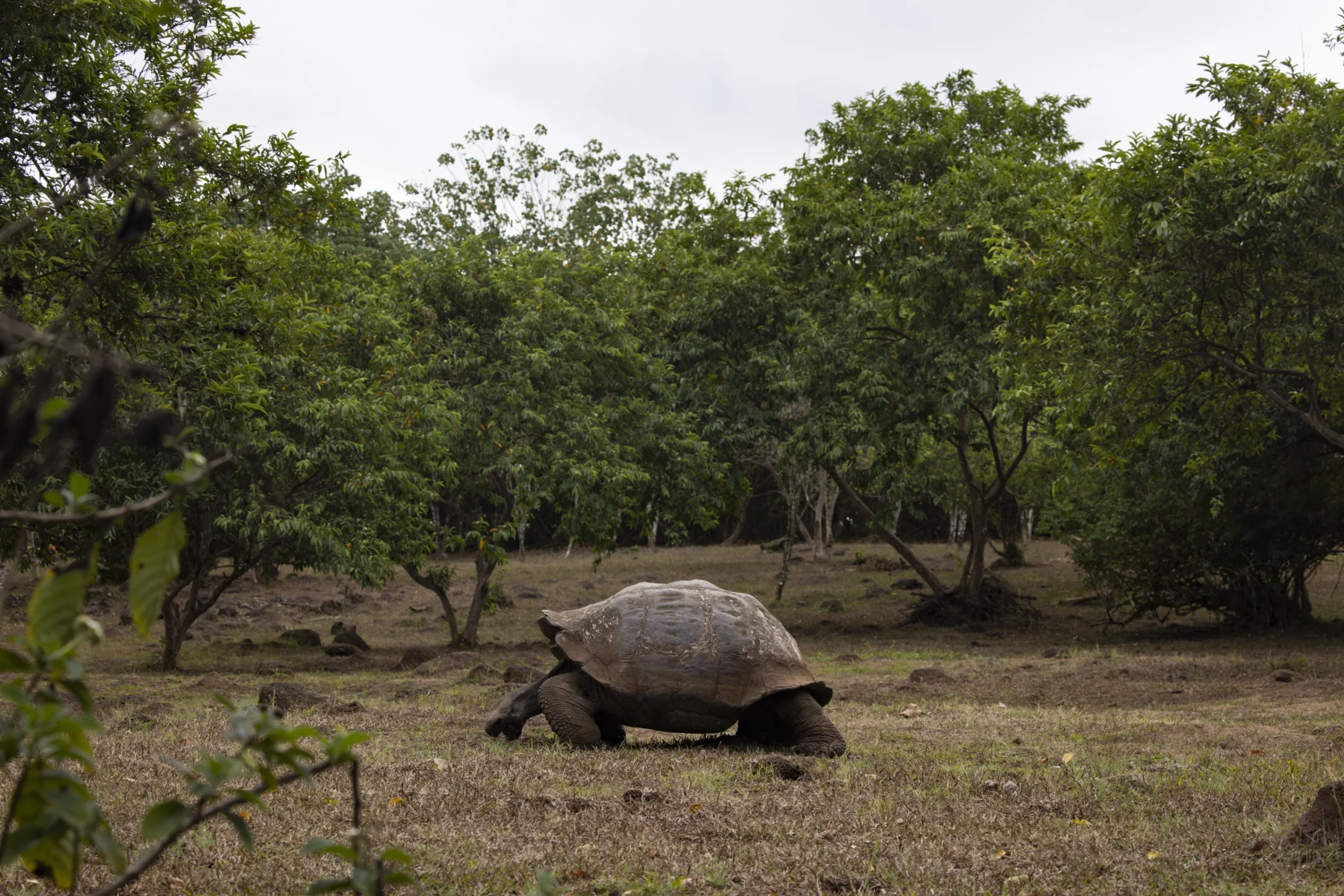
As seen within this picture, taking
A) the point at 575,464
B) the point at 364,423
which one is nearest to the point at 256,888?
the point at 364,423

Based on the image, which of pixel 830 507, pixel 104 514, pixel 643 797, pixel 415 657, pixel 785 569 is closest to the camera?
pixel 104 514

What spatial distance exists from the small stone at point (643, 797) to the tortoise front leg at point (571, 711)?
1971 mm

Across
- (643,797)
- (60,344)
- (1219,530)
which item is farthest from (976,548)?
(60,344)

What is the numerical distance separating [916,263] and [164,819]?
1745 cm

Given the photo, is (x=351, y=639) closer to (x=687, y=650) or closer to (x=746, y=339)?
(x=746, y=339)

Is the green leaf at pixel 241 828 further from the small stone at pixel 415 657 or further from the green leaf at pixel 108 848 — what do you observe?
the small stone at pixel 415 657

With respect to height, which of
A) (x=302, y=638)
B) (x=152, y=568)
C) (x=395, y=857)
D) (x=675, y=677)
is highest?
(x=152, y=568)

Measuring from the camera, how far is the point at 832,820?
5.36 metres

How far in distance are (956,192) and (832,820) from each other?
1477cm

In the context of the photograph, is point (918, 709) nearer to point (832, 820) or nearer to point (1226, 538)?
point (832, 820)

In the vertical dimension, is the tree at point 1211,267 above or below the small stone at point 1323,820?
above

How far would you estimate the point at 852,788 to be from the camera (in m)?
6.23

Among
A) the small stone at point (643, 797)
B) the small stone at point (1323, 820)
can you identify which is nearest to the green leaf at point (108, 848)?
the small stone at point (643, 797)

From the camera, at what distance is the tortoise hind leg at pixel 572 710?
25.7 ft
